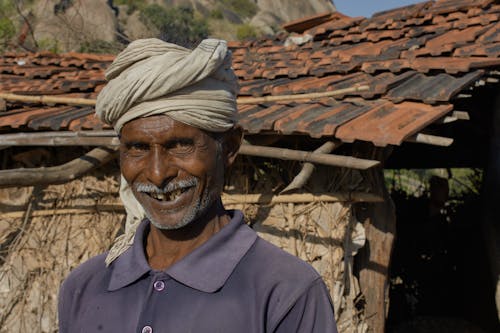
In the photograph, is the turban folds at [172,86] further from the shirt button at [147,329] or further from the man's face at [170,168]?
the shirt button at [147,329]

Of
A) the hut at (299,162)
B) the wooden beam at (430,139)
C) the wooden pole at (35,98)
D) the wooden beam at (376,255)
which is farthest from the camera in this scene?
the wooden pole at (35,98)

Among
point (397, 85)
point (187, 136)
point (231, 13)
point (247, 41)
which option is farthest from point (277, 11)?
point (187, 136)

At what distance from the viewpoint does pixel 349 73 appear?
491cm

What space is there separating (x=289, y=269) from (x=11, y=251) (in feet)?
11.6

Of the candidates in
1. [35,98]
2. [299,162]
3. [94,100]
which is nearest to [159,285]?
[299,162]

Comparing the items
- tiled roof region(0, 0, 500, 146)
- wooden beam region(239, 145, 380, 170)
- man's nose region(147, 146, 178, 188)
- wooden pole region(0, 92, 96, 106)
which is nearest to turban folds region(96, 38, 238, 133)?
man's nose region(147, 146, 178, 188)

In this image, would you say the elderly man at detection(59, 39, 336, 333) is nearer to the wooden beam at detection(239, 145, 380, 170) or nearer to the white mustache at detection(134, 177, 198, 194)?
the white mustache at detection(134, 177, 198, 194)

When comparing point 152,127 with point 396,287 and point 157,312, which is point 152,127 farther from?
point 396,287

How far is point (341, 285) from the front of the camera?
3.76 metres

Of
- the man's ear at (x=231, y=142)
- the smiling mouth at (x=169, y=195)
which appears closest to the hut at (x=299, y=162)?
the man's ear at (x=231, y=142)

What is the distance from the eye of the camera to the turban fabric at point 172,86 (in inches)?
55.1

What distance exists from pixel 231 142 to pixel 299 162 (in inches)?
88.0

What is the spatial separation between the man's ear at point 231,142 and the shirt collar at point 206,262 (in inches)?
6.7

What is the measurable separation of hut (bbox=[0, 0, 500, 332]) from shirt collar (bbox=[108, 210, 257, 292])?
1.67m
